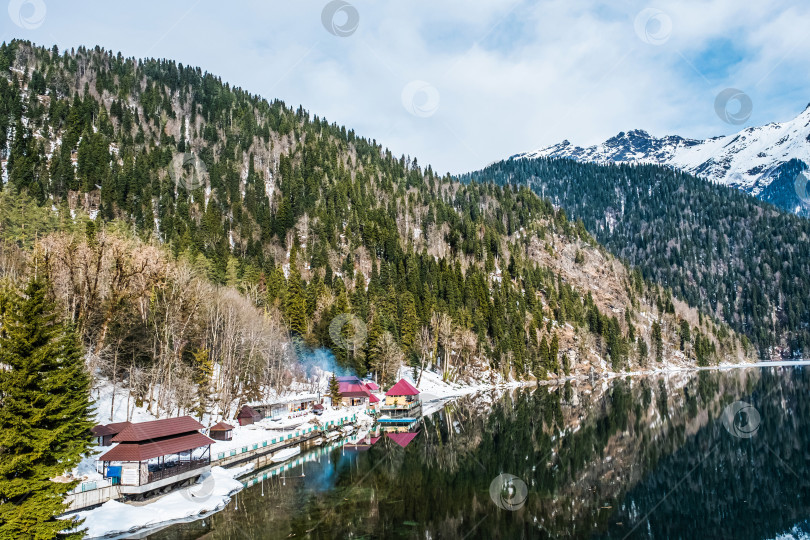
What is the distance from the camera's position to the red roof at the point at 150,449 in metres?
30.3

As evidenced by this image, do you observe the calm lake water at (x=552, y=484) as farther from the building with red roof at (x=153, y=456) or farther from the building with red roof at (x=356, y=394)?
the building with red roof at (x=356, y=394)

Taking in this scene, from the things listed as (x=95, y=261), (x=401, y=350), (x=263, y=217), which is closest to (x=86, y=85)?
(x=263, y=217)

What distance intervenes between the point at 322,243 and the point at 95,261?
80744 mm

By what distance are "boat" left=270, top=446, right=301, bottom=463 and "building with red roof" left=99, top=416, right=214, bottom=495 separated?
26.9ft

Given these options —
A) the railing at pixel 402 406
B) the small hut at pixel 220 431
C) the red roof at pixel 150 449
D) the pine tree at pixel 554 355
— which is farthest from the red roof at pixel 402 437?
the pine tree at pixel 554 355

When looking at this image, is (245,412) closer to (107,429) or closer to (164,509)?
(107,429)

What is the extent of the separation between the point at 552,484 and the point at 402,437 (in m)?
22.6

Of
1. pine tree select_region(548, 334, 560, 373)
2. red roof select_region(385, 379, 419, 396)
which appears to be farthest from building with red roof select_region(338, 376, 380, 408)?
pine tree select_region(548, 334, 560, 373)

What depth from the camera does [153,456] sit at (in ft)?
102

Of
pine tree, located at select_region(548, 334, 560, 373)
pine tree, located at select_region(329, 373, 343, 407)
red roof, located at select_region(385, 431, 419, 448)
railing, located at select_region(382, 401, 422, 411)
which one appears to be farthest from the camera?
pine tree, located at select_region(548, 334, 560, 373)

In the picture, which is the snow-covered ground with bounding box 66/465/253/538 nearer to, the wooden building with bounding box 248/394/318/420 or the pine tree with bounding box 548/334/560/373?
the wooden building with bounding box 248/394/318/420

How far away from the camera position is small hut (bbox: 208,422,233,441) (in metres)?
47.0

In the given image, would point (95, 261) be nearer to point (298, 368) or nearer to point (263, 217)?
point (298, 368)

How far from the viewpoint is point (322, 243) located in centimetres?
12300
